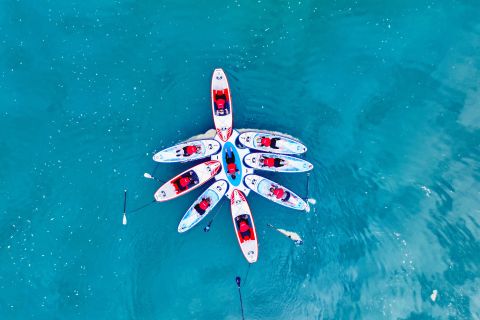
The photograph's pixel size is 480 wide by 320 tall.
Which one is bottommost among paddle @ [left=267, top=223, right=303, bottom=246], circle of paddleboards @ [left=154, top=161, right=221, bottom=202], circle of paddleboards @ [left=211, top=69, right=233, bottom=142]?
paddle @ [left=267, top=223, right=303, bottom=246]

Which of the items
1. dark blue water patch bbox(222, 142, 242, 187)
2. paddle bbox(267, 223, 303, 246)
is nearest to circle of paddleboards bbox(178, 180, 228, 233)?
dark blue water patch bbox(222, 142, 242, 187)

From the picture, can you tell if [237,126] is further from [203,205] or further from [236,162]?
[203,205]

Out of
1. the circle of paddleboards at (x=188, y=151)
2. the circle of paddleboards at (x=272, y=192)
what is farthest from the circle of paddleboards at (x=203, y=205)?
the circle of paddleboards at (x=188, y=151)

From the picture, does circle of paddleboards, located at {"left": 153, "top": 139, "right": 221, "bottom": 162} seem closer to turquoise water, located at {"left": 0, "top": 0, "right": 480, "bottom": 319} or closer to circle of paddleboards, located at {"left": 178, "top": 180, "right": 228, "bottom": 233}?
turquoise water, located at {"left": 0, "top": 0, "right": 480, "bottom": 319}

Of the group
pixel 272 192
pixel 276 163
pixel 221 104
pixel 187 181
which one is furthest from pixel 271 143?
pixel 187 181

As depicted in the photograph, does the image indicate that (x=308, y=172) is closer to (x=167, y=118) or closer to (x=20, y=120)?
(x=167, y=118)

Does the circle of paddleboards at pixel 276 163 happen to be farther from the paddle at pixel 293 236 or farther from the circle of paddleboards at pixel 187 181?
the paddle at pixel 293 236

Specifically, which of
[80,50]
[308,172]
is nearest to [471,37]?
[308,172]
